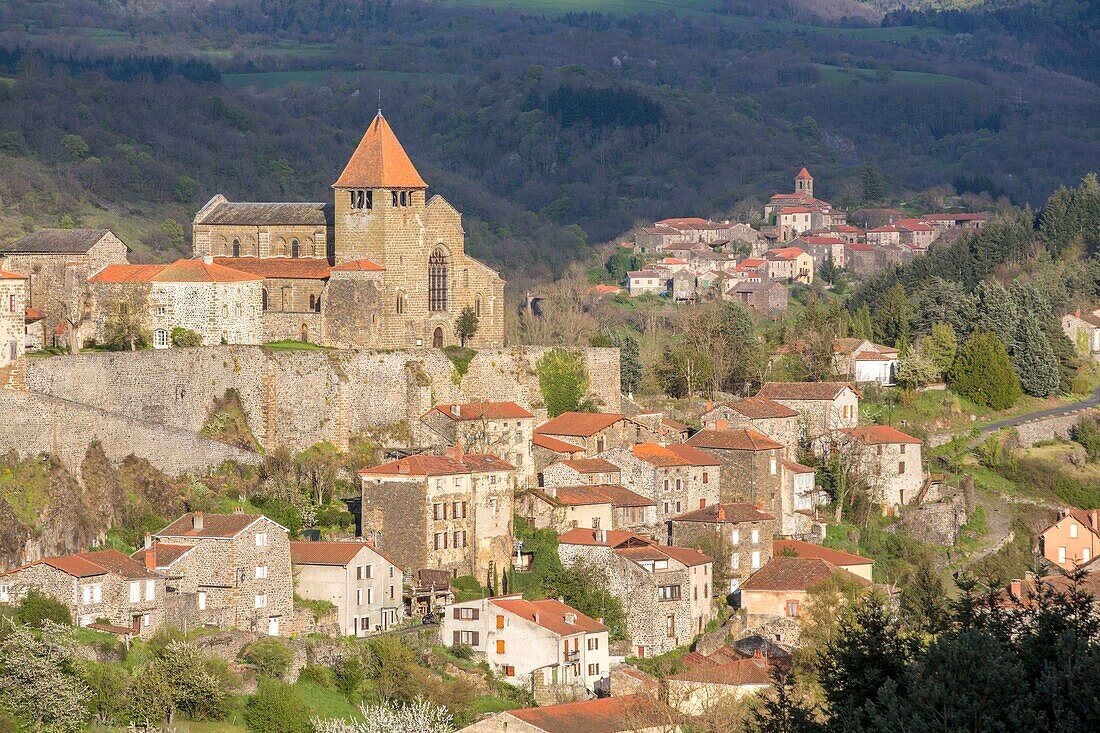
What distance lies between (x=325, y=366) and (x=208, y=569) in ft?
43.0

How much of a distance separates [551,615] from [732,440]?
14.9 meters

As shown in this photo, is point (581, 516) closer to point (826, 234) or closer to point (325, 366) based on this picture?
point (325, 366)

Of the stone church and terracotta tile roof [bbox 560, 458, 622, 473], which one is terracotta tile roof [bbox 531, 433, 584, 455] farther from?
the stone church

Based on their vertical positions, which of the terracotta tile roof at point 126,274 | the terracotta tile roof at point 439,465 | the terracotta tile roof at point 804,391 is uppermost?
the terracotta tile roof at point 126,274

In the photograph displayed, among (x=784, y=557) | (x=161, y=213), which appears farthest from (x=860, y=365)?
(x=161, y=213)

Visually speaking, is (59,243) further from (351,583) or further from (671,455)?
(671,455)

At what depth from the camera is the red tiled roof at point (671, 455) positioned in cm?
6662

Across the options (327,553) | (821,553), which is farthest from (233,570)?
(821,553)

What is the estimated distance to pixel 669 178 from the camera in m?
186

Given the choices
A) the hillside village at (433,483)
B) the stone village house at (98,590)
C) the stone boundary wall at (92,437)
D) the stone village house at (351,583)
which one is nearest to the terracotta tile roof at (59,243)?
the hillside village at (433,483)

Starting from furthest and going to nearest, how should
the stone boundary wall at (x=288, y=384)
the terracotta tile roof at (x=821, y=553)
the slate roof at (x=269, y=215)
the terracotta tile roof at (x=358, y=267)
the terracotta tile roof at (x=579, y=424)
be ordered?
1. the slate roof at (x=269, y=215)
2. the terracotta tile roof at (x=358, y=267)
3. the terracotta tile roof at (x=579, y=424)
4. the terracotta tile roof at (x=821, y=553)
5. the stone boundary wall at (x=288, y=384)

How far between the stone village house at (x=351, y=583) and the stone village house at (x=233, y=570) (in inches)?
32.8

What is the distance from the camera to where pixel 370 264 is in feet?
229

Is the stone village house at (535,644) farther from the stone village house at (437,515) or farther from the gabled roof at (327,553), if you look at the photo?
the stone village house at (437,515)
